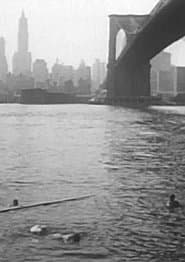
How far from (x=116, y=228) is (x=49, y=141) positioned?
45.0ft

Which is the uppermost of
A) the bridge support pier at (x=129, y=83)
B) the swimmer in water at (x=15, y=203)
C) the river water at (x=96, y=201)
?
the bridge support pier at (x=129, y=83)

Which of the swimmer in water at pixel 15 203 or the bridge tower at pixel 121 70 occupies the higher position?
the bridge tower at pixel 121 70

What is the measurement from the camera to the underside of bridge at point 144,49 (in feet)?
130

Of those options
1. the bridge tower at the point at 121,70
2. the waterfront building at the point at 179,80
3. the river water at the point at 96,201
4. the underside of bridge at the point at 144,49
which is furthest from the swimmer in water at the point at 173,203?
the waterfront building at the point at 179,80

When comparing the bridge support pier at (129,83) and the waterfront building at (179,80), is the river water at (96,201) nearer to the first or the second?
the bridge support pier at (129,83)

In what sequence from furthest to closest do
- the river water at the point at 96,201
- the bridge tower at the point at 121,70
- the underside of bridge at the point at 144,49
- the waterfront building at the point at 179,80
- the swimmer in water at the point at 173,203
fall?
the waterfront building at the point at 179,80, the bridge tower at the point at 121,70, the underside of bridge at the point at 144,49, the swimmer in water at the point at 173,203, the river water at the point at 96,201

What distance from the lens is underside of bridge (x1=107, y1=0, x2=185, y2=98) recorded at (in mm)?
39719

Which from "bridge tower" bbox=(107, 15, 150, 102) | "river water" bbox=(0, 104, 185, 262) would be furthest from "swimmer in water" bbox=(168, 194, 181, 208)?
"bridge tower" bbox=(107, 15, 150, 102)

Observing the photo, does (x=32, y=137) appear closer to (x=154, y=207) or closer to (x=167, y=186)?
(x=167, y=186)

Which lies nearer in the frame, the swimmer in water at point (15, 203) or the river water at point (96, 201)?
the river water at point (96, 201)

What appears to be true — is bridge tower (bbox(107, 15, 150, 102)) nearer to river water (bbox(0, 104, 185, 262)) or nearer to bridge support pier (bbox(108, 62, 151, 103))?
bridge support pier (bbox(108, 62, 151, 103))

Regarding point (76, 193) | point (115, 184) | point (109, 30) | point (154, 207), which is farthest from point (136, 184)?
point (109, 30)

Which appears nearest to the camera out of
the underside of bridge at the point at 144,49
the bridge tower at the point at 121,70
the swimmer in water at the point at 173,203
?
the swimmer in water at the point at 173,203

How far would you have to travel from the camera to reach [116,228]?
7676 millimetres
